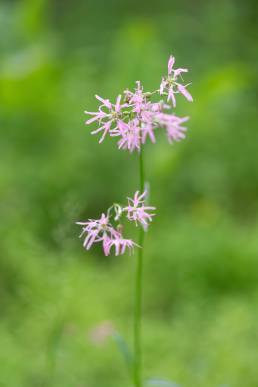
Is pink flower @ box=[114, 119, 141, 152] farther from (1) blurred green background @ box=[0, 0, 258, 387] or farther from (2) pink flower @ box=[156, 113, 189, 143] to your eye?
(1) blurred green background @ box=[0, 0, 258, 387]

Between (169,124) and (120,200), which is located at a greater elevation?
(120,200)

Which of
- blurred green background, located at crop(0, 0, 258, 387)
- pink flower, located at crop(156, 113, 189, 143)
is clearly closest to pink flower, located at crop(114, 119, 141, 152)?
pink flower, located at crop(156, 113, 189, 143)

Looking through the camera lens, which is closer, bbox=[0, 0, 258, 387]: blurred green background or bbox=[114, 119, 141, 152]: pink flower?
bbox=[114, 119, 141, 152]: pink flower

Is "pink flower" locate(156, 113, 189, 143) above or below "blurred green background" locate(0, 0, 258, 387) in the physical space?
below

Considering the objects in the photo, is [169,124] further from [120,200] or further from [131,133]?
[120,200]

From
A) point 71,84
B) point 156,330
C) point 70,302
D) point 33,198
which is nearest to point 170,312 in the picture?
point 156,330

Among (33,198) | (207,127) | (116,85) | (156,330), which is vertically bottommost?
(156,330)

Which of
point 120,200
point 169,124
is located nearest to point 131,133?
point 169,124

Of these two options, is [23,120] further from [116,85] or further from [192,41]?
[192,41]
